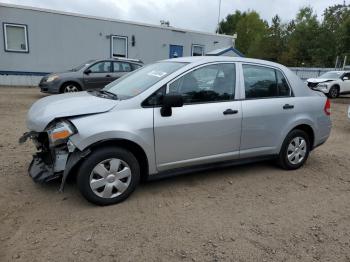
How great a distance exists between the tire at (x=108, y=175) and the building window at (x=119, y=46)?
15566 millimetres

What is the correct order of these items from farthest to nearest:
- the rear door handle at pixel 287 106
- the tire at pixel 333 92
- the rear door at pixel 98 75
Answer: the tire at pixel 333 92
the rear door at pixel 98 75
the rear door handle at pixel 287 106

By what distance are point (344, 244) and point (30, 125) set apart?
11.7ft

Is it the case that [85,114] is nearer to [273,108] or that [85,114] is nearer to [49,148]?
[49,148]

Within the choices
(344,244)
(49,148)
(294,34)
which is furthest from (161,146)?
(294,34)

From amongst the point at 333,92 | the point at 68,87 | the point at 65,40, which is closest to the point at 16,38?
the point at 65,40

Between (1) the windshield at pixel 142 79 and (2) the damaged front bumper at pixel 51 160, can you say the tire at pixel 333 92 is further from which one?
(2) the damaged front bumper at pixel 51 160

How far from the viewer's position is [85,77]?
37.1 ft

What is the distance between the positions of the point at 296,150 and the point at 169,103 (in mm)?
2470

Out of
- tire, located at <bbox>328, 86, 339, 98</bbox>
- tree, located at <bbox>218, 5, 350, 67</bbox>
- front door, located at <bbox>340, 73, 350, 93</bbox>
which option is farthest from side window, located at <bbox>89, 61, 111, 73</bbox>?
tree, located at <bbox>218, 5, 350, 67</bbox>

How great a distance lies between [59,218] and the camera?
3383 mm

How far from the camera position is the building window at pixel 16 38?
1559 cm

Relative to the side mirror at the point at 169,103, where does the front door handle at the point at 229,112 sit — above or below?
below

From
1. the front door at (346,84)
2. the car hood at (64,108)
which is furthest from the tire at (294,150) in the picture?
the front door at (346,84)

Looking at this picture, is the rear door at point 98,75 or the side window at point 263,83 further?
the rear door at point 98,75
